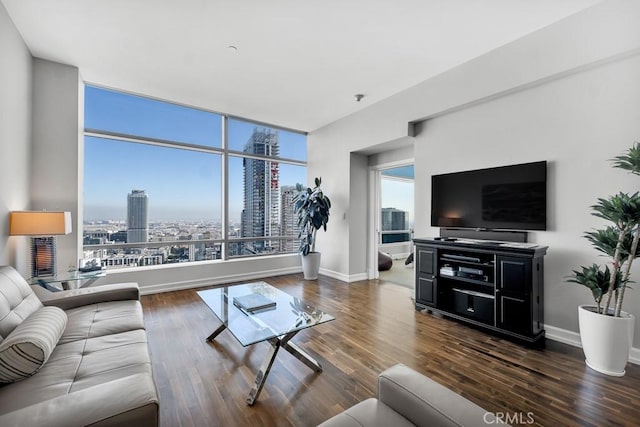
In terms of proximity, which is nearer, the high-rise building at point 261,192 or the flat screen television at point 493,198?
the flat screen television at point 493,198

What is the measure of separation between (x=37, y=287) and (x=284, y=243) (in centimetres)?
367

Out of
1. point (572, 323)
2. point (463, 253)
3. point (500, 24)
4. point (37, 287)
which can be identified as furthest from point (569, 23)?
point (37, 287)

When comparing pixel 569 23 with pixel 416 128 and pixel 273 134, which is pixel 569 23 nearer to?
pixel 416 128

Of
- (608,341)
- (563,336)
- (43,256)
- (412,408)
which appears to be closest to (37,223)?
(43,256)

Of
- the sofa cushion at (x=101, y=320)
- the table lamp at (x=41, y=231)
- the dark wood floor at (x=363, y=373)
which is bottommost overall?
the dark wood floor at (x=363, y=373)

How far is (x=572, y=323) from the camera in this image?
2688mm

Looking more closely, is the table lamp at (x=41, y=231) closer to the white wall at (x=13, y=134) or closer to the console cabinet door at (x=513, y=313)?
the white wall at (x=13, y=134)

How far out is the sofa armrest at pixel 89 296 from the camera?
2304 mm

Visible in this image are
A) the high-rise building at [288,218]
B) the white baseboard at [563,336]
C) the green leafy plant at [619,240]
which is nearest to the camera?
the green leafy plant at [619,240]

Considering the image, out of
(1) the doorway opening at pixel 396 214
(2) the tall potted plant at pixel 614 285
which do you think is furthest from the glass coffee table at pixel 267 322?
(1) the doorway opening at pixel 396 214

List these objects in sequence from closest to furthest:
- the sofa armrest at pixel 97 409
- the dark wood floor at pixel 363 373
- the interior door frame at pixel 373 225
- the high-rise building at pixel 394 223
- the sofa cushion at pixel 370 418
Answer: the sofa armrest at pixel 97 409, the sofa cushion at pixel 370 418, the dark wood floor at pixel 363 373, the interior door frame at pixel 373 225, the high-rise building at pixel 394 223

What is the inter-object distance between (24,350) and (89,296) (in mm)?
1240

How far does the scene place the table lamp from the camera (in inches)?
107

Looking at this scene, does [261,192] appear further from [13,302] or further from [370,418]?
[370,418]
